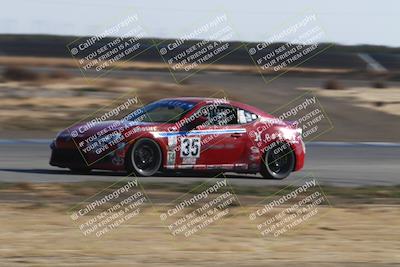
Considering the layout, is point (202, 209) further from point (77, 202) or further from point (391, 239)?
point (391, 239)

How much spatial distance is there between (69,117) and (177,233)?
17.2m

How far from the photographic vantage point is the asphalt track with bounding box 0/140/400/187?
1552cm

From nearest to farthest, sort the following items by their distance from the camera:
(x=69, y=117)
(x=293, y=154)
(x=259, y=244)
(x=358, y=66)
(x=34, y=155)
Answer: (x=259, y=244)
(x=293, y=154)
(x=34, y=155)
(x=69, y=117)
(x=358, y=66)

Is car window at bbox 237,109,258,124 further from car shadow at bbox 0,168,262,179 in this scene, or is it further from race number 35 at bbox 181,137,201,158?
car shadow at bbox 0,168,262,179

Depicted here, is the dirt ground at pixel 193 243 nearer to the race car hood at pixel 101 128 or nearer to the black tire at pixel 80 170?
the race car hood at pixel 101 128

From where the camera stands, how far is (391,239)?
10.8 m

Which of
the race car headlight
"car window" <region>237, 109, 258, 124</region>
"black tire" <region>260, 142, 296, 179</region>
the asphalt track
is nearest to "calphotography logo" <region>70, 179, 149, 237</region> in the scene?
the asphalt track

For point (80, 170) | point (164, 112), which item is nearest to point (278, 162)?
A: point (164, 112)

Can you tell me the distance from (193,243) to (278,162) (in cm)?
653

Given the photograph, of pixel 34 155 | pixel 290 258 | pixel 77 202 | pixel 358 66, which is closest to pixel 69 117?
pixel 34 155

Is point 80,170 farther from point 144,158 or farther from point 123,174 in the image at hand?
point 144,158

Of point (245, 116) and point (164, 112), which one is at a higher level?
point (164, 112)

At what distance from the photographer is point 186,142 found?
50.5ft

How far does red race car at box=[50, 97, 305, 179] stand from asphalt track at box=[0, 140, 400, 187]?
248 millimetres
